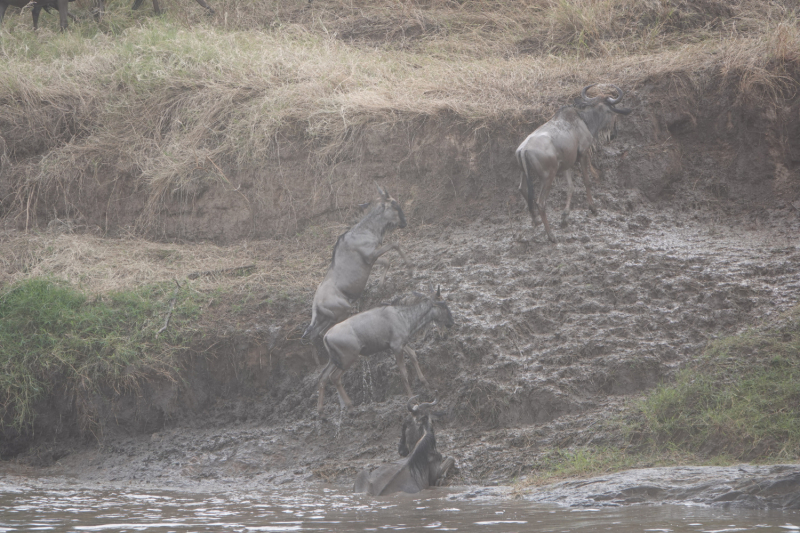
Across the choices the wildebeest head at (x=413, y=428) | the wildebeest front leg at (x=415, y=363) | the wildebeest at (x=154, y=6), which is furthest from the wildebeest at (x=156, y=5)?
the wildebeest head at (x=413, y=428)

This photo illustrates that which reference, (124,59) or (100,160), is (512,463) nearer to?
(100,160)

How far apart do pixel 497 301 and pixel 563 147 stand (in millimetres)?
1721

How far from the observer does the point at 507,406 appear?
6.54 m

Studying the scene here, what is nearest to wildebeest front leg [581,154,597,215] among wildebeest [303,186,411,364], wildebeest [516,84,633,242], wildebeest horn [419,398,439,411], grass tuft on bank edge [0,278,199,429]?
wildebeest [516,84,633,242]

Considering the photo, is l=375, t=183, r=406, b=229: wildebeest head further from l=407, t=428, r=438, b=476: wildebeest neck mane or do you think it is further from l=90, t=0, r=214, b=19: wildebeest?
l=90, t=0, r=214, b=19: wildebeest

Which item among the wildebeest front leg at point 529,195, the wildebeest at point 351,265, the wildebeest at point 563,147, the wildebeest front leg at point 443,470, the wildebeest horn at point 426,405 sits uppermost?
the wildebeest at point 563,147

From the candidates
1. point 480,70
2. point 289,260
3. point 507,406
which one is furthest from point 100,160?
point 507,406

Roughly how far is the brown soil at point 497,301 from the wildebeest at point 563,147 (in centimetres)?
42

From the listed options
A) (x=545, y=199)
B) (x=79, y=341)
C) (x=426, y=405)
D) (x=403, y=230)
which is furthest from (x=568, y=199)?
(x=79, y=341)

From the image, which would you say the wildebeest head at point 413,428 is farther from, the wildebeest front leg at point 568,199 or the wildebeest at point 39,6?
the wildebeest at point 39,6

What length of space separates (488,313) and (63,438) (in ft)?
13.6

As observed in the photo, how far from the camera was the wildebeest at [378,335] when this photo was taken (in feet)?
22.2

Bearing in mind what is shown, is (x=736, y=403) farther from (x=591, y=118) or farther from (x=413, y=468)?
(x=591, y=118)

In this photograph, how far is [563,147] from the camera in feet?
26.3
